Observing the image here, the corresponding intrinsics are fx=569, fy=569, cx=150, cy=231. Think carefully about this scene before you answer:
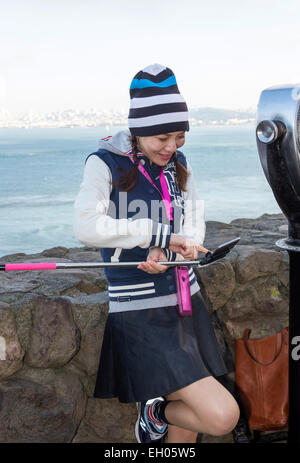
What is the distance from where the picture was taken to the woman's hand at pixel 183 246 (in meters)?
2.02

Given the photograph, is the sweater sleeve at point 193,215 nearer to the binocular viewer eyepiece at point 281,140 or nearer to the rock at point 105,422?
the binocular viewer eyepiece at point 281,140

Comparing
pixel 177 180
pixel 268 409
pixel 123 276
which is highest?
pixel 177 180

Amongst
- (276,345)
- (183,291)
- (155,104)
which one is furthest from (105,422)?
(155,104)

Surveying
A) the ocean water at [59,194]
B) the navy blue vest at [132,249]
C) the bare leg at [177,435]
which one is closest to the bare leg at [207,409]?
the bare leg at [177,435]

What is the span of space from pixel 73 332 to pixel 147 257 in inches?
18.2

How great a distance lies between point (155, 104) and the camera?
2.03 m

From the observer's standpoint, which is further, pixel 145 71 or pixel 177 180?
pixel 177 180

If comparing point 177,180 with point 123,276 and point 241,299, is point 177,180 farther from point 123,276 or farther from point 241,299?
point 241,299

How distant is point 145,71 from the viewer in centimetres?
206

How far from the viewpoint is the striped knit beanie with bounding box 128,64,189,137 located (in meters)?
2.03

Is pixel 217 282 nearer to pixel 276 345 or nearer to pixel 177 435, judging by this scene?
pixel 276 345
